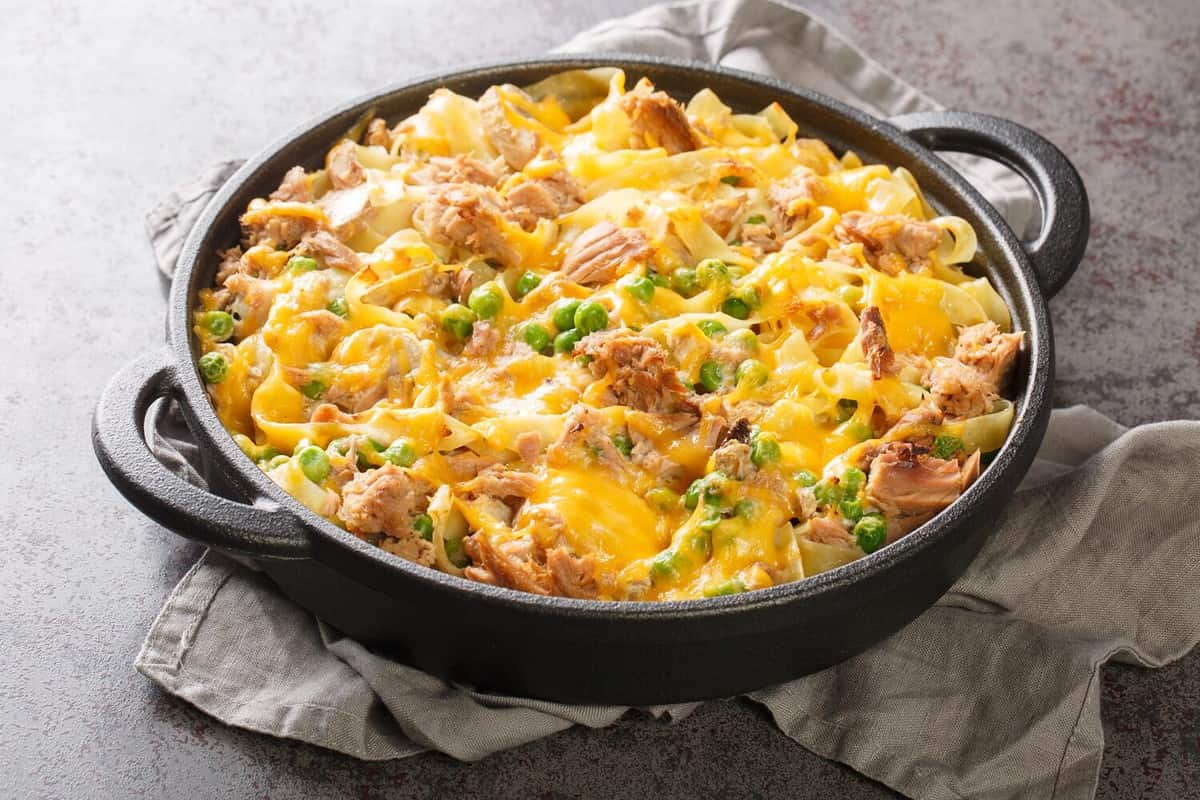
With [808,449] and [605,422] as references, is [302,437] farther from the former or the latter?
[808,449]

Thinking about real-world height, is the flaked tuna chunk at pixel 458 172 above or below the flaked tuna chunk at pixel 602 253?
above

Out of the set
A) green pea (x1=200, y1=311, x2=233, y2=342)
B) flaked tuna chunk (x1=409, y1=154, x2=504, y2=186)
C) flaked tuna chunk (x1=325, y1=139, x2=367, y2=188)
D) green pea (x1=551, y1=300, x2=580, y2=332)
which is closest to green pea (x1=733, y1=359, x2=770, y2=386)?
green pea (x1=551, y1=300, x2=580, y2=332)

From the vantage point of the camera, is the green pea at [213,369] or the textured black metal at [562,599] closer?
the textured black metal at [562,599]

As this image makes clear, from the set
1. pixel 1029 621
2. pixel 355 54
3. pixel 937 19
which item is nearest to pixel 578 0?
pixel 355 54

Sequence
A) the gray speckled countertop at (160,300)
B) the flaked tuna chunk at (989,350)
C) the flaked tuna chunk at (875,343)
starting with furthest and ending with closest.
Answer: the flaked tuna chunk at (989,350)
the flaked tuna chunk at (875,343)
the gray speckled countertop at (160,300)

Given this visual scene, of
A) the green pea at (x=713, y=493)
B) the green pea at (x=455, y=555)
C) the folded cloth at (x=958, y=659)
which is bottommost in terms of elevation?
the folded cloth at (x=958, y=659)

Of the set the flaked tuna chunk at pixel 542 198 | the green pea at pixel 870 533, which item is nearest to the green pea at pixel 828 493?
the green pea at pixel 870 533

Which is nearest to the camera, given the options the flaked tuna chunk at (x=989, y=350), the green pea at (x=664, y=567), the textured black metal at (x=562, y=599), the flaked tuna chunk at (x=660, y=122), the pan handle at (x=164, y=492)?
the textured black metal at (x=562, y=599)

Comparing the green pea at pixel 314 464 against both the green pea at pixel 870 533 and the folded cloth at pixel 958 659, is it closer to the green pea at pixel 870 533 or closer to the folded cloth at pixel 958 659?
the folded cloth at pixel 958 659
